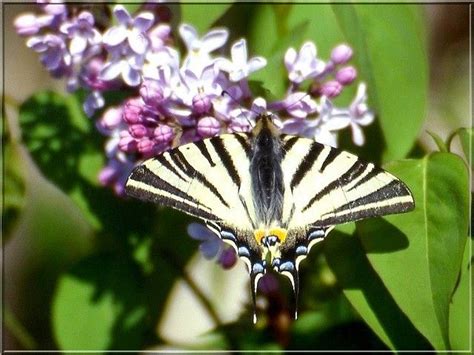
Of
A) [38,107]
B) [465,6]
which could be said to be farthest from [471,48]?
[38,107]

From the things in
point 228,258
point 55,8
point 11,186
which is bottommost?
point 228,258

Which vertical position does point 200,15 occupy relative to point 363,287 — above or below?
above

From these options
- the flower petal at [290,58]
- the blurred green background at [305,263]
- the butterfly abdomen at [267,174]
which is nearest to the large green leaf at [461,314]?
the blurred green background at [305,263]

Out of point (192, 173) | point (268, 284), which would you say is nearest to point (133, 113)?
point (192, 173)

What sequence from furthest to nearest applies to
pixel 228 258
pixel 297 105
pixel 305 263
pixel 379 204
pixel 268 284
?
pixel 305 263, pixel 268 284, pixel 228 258, pixel 297 105, pixel 379 204

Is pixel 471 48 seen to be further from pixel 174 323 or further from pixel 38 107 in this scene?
pixel 38 107

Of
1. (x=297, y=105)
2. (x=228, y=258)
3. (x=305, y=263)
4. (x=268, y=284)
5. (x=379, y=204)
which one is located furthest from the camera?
(x=305, y=263)

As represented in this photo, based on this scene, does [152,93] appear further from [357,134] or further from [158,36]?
[357,134]
